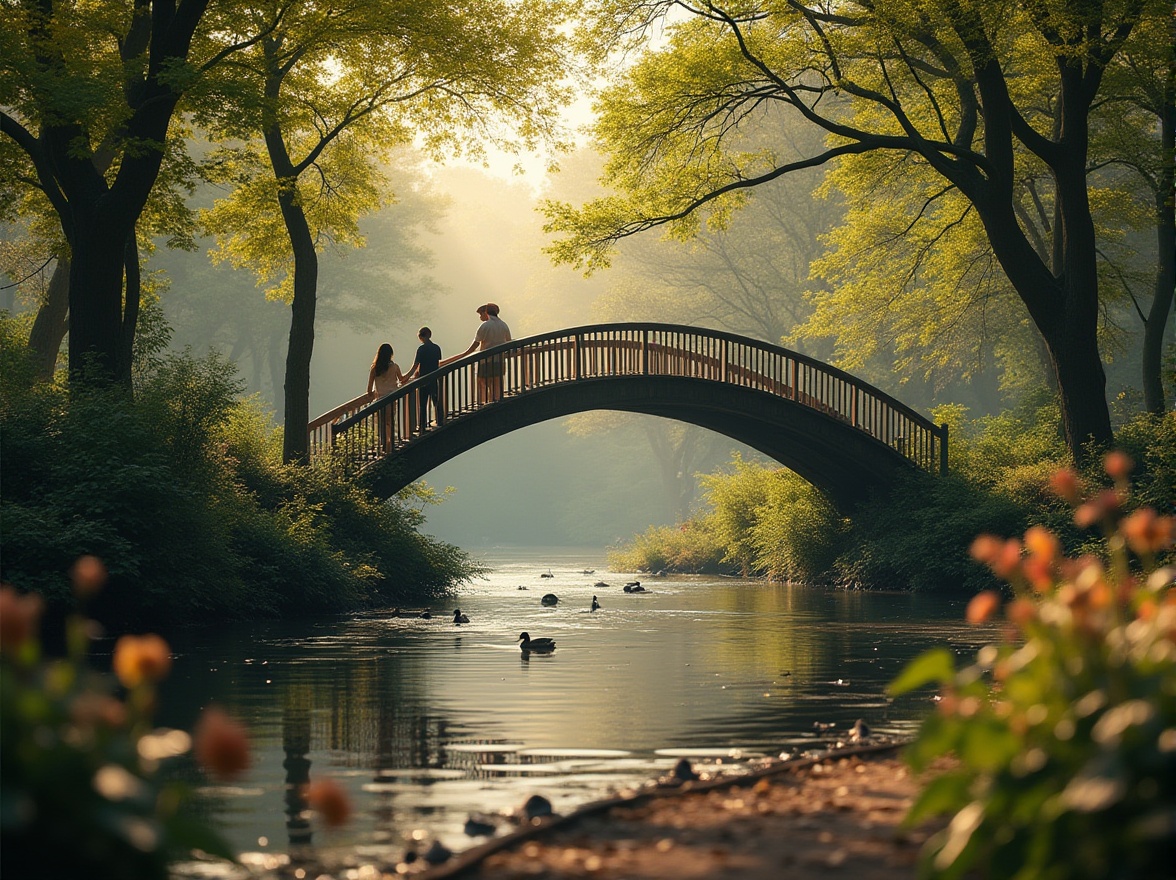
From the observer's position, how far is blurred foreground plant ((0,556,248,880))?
3.44 meters

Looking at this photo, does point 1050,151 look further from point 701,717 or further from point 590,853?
point 590,853

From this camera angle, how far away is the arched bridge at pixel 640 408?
2438 centimetres

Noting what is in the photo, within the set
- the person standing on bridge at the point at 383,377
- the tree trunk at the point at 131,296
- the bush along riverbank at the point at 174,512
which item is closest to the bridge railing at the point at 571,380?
the person standing on bridge at the point at 383,377

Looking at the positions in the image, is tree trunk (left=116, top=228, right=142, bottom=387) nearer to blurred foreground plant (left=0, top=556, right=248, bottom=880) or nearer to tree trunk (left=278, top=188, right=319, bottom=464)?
tree trunk (left=278, top=188, right=319, bottom=464)

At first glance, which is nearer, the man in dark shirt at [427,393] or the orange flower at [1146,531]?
the orange flower at [1146,531]

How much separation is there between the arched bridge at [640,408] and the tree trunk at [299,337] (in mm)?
512

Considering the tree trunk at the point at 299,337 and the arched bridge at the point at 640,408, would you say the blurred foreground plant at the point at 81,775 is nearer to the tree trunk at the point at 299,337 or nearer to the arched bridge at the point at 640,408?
the arched bridge at the point at 640,408

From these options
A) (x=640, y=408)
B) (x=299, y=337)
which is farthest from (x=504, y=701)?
(x=640, y=408)

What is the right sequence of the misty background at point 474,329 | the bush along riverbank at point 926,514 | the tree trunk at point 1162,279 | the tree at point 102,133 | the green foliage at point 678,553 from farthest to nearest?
the misty background at point 474,329, the green foliage at point 678,553, the tree trunk at point 1162,279, the bush along riverbank at point 926,514, the tree at point 102,133

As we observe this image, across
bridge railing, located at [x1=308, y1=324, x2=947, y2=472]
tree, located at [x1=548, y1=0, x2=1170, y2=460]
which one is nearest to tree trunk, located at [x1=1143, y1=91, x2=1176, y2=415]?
tree, located at [x1=548, y1=0, x2=1170, y2=460]

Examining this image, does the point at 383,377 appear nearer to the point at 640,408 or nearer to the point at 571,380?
the point at 571,380

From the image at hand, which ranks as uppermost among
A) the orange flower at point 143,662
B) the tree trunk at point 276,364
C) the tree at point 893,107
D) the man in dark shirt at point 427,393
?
the tree trunk at point 276,364

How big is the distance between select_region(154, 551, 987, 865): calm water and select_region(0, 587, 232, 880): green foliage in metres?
2.20

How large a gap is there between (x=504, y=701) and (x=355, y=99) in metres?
15.6
